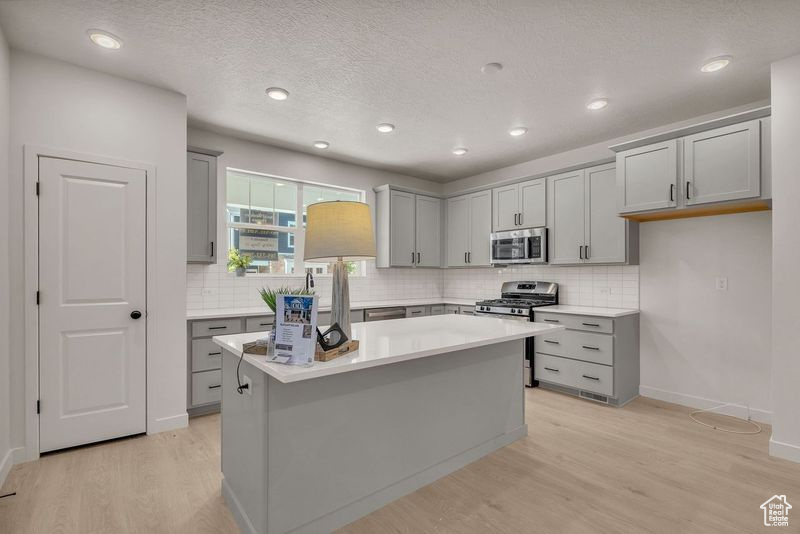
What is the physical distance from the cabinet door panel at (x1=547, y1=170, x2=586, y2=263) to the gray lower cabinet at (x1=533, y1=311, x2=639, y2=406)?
0.71 m

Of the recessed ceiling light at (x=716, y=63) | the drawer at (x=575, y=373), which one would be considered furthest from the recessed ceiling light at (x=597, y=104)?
the drawer at (x=575, y=373)

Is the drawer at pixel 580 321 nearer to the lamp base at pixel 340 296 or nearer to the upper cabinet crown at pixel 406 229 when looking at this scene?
the upper cabinet crown at pixel 406 229

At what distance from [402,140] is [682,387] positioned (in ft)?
12.2

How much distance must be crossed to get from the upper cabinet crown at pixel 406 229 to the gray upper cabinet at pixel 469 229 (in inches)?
8.1

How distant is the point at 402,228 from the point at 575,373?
2.71m

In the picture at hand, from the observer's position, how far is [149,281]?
3053mm

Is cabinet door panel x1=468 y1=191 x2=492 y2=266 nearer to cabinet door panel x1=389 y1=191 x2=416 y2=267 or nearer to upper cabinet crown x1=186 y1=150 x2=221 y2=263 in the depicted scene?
cabinet door panel x1=389 y1=191 x2=416 y2=267

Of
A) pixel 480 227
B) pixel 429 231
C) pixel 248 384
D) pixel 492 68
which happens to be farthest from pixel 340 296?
pixel 429 231

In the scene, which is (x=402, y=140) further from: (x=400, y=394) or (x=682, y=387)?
(x=682, y=387)

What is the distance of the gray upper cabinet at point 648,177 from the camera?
337cm

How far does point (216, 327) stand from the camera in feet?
11.6

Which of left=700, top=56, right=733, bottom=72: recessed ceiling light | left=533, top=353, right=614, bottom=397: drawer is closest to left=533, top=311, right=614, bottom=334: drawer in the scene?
left=533, top=353, right=614, bottom=397: drawer

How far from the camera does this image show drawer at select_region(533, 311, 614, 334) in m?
3.73

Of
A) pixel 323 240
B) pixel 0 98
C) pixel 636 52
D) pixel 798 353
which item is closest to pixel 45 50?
pixel 0 98
